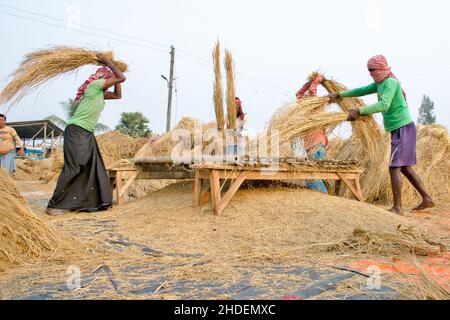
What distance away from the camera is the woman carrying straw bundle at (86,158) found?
419 centimetres

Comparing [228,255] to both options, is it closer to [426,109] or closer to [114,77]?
[114,77]

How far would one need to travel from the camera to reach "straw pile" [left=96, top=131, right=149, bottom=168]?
10141mm

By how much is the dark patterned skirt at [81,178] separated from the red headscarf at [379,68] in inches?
133

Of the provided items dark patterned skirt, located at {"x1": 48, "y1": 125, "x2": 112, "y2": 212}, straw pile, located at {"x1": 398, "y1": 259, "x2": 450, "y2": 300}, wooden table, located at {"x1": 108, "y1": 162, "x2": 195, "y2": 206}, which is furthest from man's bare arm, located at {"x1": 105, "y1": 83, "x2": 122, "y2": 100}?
straw pile, located at {"x1": 398, "y1": 259, "x2": 450, "y2": 300}

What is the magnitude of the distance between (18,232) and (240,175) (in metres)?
2.07

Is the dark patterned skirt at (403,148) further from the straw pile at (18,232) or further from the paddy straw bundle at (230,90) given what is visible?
the straw pile at (18,232)

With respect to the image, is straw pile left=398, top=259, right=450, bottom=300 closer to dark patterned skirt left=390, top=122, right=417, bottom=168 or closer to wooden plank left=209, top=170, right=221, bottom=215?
wooden plank left=209, top=170, right=221, bottom=215

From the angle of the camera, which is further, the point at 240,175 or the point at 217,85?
the point at 217,85

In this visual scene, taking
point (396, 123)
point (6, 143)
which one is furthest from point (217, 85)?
point (6, 143)

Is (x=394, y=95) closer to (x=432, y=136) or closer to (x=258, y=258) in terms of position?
(x=432, y=136)

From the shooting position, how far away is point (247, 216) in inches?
143

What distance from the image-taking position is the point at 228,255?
8.32 ft

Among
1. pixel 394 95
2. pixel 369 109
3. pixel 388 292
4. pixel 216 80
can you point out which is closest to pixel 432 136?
pixel 394 95
